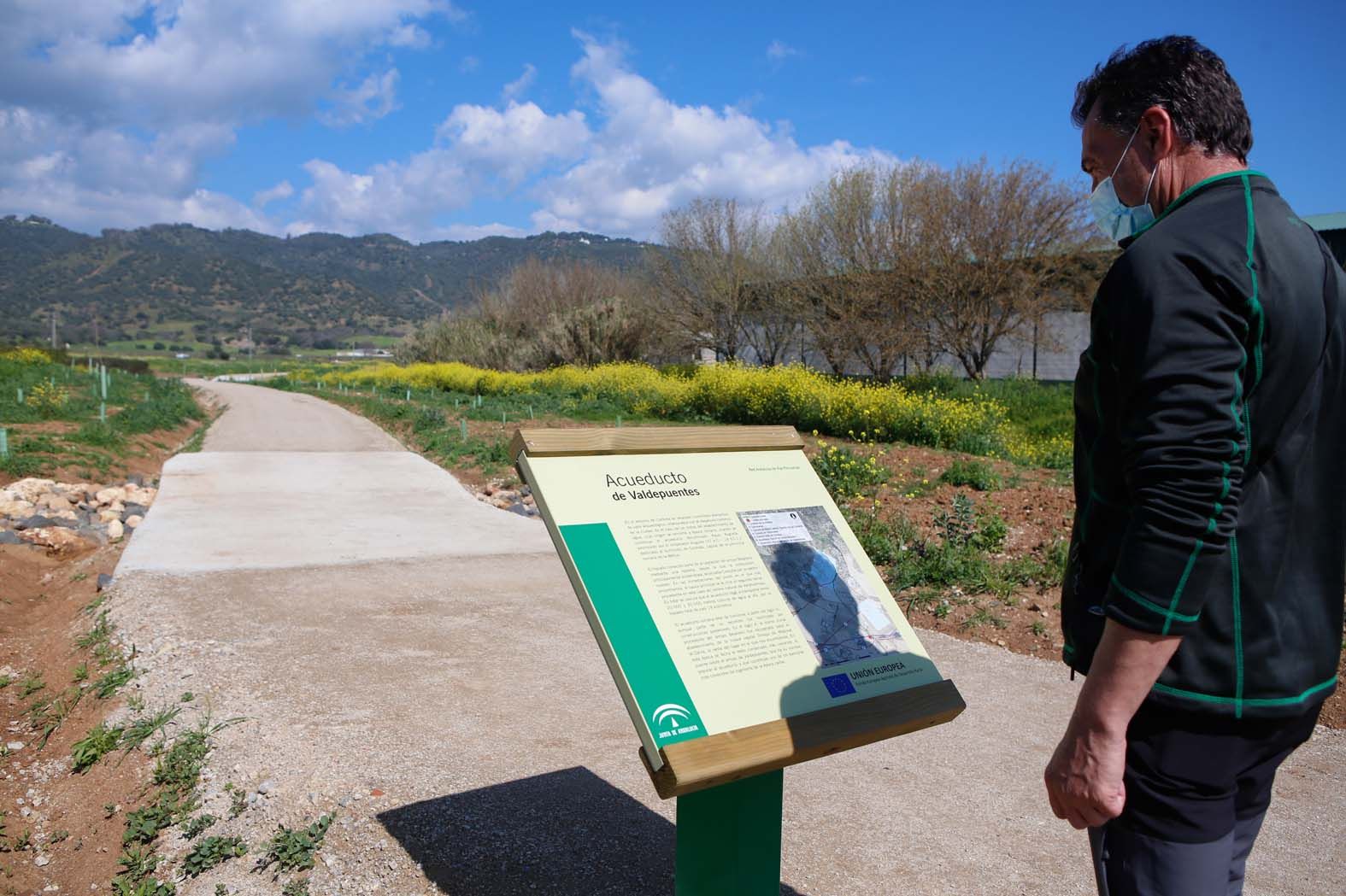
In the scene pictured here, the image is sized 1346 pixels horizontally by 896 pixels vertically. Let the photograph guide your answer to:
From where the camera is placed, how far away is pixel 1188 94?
1554 mm

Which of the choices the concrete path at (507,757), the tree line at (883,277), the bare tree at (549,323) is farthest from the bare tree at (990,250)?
the concrete path at (507,757)

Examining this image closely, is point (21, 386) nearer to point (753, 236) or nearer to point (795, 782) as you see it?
point (753, 236)

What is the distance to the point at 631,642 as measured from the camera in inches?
79.4

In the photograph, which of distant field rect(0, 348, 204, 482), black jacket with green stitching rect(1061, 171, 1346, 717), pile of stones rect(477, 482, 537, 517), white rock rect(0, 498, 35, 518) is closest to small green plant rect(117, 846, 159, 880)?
black jacket with green stitching rect(1061, 171, 1346, 717)

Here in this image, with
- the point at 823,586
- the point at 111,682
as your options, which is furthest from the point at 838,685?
the point at 111,682

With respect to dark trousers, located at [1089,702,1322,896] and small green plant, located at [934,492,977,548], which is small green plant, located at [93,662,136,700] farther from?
small green plant, located at [934,492,977,548]

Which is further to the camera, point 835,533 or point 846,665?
point 835,533

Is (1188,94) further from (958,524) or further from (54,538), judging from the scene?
(54,538)

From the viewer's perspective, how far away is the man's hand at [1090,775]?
144 centimetres

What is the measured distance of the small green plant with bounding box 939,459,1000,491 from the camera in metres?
9.09

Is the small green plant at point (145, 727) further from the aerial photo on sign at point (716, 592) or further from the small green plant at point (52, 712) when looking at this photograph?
the aerial photo on sign at point (716, 592)

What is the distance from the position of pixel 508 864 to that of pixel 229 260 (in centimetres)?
17441

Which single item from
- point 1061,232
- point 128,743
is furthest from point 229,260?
point 128,743

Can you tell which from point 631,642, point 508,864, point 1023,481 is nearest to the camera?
point 631,642
